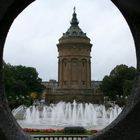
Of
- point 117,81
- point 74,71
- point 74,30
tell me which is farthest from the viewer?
point 117,81

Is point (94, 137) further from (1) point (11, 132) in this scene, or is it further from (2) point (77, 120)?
(2) point (77, 120)

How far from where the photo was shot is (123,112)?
5543 millimetres

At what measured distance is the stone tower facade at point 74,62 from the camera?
60.7 metres

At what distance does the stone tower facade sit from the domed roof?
412 mm

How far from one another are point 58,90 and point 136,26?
5582 centimetres

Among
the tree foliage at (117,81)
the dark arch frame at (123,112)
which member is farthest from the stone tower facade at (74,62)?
the dark arch frame at (123,112)

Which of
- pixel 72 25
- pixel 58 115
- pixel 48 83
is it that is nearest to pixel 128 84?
pixel 72 25

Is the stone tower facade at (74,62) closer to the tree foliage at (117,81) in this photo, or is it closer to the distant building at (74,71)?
the distant building at (74,71)

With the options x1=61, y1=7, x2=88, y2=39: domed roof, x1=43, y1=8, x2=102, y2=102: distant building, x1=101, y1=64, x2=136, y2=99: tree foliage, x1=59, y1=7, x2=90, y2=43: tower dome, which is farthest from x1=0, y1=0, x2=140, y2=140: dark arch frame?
x1=101, y1=64, x2=136, y2=99: tree foliage

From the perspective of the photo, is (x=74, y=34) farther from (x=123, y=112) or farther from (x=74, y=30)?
(x=123, y=112)

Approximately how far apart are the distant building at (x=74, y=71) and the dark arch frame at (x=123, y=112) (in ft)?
177

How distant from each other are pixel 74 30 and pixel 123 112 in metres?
60.0

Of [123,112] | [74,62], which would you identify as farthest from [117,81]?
[123,112]

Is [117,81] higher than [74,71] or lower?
lower
